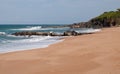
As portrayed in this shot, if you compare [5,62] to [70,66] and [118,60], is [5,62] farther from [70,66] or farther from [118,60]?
[118,60]

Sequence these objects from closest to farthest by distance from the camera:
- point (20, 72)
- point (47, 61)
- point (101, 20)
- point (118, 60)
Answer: point (20, 72), point (118, 60), point (47, 61), point (101, 20)

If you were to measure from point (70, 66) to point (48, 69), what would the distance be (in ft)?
3.67

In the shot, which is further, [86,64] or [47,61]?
[47,61]

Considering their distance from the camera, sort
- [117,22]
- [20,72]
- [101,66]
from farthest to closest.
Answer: [117,22]
[101,66]
[20,72]

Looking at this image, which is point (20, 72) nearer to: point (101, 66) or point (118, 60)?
point (101, 66)

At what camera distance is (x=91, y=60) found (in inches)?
574

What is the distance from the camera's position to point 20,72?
12.0m

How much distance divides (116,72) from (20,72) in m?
4.12

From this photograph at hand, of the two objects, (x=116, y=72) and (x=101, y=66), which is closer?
(x=116, y=72)

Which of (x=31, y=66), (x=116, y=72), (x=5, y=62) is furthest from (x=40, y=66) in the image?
(x=116, y=72)

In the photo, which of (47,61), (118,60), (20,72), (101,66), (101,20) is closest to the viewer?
(20,72)

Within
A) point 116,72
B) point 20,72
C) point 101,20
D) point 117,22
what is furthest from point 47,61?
point 101,20

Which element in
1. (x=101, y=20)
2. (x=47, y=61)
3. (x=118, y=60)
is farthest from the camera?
(x=101, y=20)

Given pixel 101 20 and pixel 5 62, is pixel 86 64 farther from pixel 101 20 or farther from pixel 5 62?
pixel 101 20
